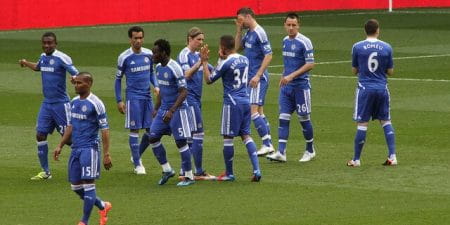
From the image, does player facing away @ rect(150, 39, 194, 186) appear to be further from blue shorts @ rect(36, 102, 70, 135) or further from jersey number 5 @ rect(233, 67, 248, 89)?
blue shorts @ rect(36, 102, 70, 135)

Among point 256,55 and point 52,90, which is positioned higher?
point 256,55

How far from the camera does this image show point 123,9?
55688 mm

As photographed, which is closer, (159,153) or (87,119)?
(87,119)

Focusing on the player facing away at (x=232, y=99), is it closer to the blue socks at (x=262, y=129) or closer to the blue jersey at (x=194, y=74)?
the blue jersey at (x=194, y=74)

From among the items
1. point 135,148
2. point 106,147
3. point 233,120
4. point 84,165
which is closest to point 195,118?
point 233,120

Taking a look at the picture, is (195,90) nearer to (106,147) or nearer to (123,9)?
(106,147)

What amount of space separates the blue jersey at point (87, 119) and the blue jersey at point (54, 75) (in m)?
3.95

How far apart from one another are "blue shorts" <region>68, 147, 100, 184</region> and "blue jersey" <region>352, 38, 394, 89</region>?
5.85m

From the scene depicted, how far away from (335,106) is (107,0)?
27.4m

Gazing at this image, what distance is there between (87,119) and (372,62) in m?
5.90

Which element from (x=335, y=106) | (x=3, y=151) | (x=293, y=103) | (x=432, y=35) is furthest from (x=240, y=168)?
(x=432, y=35)

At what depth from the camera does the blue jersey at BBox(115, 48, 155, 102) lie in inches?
822

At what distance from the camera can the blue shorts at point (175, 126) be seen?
63.8 ft

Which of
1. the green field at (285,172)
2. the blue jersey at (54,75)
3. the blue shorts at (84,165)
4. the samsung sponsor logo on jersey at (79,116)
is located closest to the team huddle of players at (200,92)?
the blue jersey at (54,75)
